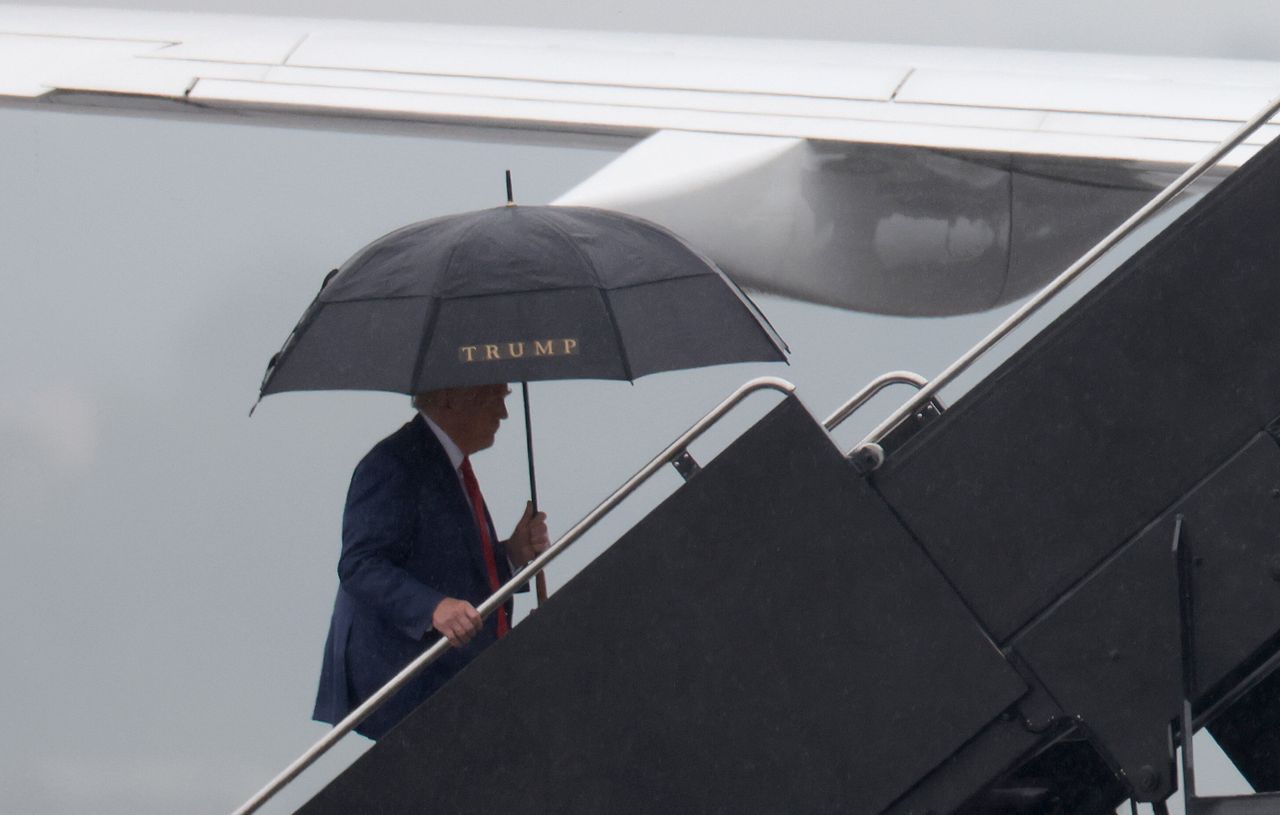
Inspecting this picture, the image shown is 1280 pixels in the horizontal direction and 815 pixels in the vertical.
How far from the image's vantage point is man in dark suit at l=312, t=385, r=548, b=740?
16.3 ft

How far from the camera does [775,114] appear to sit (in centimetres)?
896

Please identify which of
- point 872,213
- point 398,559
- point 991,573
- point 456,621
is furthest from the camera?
point 872,213

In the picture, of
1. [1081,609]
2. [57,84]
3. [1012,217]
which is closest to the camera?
[1081,609]

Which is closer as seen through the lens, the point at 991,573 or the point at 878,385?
the point at 991,573

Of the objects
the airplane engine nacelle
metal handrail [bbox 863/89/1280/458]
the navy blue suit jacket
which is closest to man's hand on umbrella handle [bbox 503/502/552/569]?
the navy blue suit jacket

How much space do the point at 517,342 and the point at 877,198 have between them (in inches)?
227

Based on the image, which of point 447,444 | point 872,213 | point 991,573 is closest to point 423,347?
point 447,444

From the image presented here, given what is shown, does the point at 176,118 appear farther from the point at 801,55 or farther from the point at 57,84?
the point at 801,55

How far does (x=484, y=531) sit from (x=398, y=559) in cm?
33

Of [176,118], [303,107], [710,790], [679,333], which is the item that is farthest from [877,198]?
[710,790]

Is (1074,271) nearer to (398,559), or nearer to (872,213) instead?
(398,559)

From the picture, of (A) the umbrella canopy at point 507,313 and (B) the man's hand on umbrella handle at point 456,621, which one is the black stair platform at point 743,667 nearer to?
(B) the man's hand on umbrella handle at point 456,621

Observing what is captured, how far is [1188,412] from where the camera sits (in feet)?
13.0

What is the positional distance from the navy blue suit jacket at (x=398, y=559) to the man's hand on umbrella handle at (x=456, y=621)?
0.31m
